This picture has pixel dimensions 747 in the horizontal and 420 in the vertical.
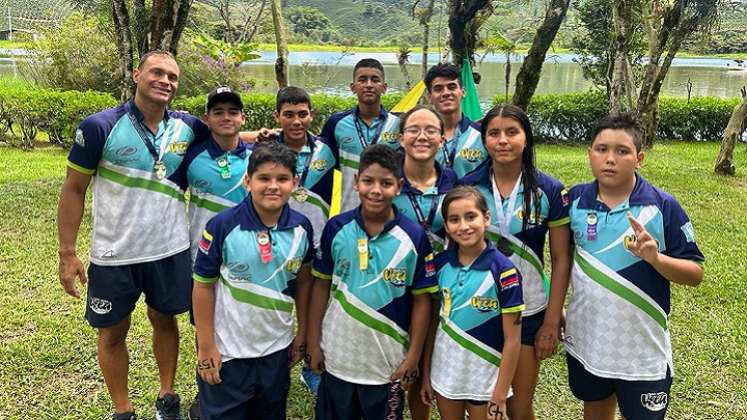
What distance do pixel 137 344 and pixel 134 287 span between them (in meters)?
1.30

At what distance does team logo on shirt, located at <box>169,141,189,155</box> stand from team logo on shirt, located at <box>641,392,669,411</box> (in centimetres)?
222

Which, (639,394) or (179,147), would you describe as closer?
(639,394)

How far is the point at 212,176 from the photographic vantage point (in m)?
2.89

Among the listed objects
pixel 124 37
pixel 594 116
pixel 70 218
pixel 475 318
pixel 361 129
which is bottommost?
pixel 594 116

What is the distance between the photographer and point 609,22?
14.7 meters

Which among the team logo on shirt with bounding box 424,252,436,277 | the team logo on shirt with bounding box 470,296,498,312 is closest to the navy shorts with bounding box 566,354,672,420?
the team logo on shirt with bounding box 470,296,498,312

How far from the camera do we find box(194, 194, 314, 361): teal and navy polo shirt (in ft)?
7.83

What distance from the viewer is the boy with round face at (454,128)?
2873 millimetres

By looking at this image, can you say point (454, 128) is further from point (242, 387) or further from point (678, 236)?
point (242, 387)

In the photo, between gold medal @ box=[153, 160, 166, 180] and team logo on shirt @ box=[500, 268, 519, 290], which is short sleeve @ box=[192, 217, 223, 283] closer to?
gold medal @ box=[153, 160, 166, 180]

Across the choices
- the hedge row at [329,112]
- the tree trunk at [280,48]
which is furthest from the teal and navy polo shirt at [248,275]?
the hedge row at [329,112]

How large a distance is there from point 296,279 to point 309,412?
1.12 m

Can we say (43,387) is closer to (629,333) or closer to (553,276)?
(553,276)

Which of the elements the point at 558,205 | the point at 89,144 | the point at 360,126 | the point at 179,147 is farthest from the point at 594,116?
the point at 89,144
